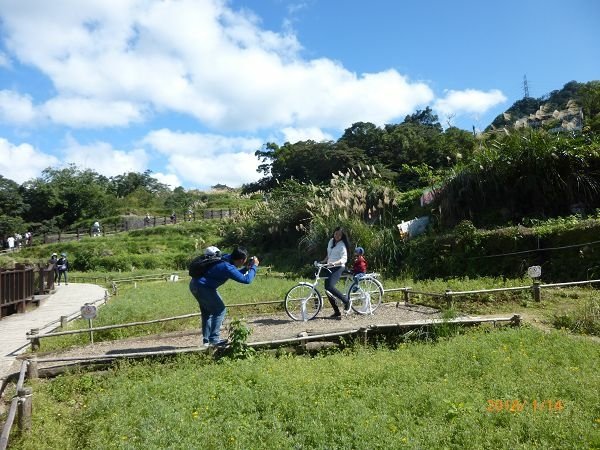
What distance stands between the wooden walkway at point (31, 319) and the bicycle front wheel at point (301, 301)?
4418mm

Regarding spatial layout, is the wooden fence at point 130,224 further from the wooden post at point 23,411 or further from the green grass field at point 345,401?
the wooden post at point 23,411

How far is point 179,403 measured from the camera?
520 cm

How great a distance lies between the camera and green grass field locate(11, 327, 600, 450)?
430cm

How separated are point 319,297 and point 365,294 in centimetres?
89

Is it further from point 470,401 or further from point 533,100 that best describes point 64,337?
point 533,100

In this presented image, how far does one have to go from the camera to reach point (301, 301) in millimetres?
9172

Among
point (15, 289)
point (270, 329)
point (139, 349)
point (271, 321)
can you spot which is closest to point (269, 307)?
point (271, 321)

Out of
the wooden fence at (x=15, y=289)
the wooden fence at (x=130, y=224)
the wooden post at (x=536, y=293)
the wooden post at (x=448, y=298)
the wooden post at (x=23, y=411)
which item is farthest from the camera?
the wooden fence at (x=130, y=224)

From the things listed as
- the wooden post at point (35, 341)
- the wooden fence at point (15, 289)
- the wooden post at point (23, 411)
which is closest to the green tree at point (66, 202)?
the wooden fence at point (15, 289)

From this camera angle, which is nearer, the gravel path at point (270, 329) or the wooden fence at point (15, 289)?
the gravel path at point (270, 329)

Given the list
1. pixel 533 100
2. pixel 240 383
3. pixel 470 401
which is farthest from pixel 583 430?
pixel 533 100

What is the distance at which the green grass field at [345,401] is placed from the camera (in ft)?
14.1

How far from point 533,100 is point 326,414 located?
73.8 m

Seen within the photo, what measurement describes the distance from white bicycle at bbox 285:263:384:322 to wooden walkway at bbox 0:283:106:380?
4503 millimetres
